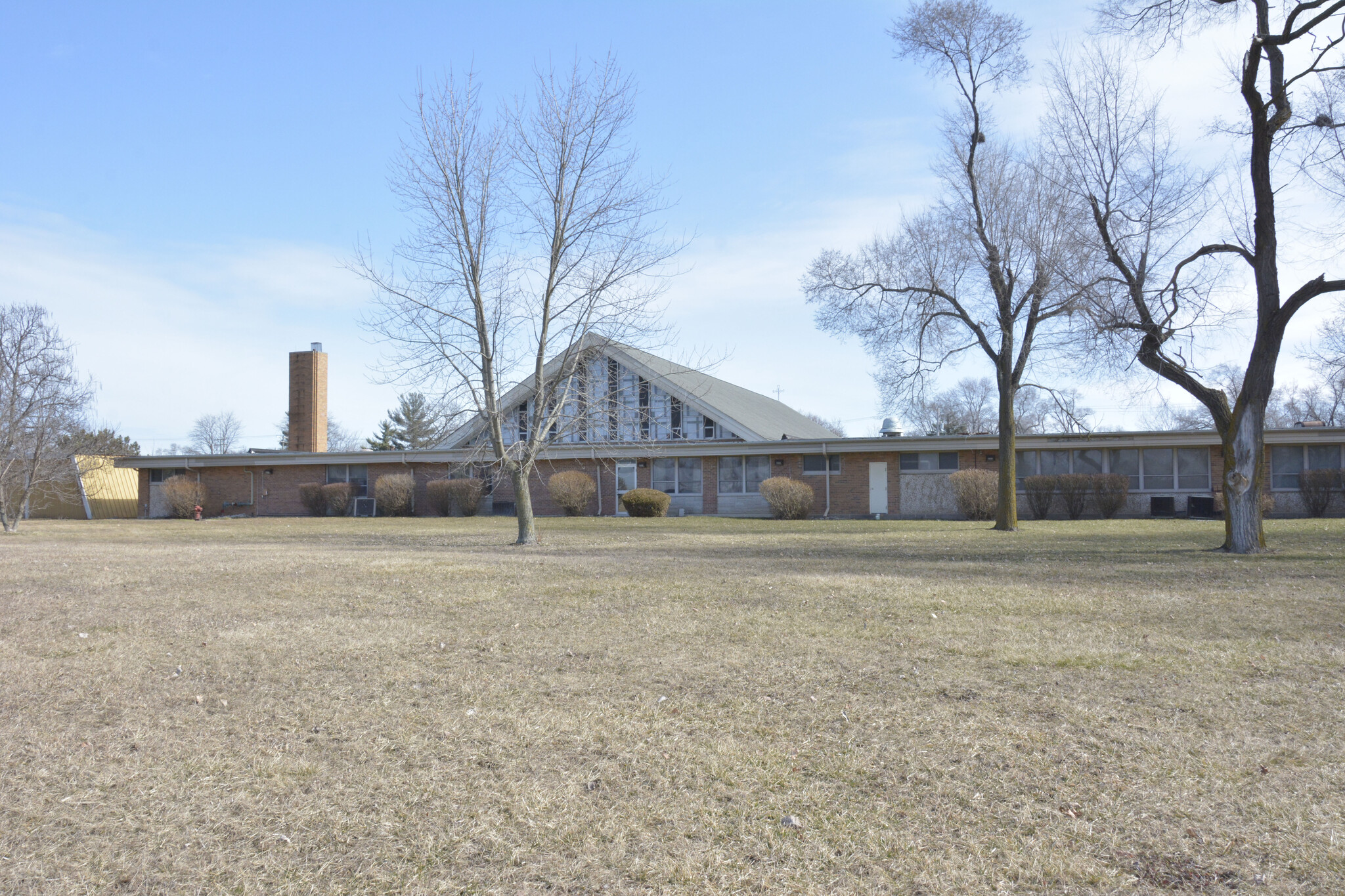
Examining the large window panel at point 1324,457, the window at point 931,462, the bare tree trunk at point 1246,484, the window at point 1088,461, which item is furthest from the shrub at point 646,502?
the large window panel at point 1324,457

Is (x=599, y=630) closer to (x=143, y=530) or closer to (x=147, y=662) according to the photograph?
(x=147, y=662)

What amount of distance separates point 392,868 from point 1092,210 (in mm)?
16145

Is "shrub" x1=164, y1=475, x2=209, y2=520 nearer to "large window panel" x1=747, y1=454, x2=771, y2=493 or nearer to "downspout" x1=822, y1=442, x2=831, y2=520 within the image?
"large window panel" x1=747, y1=454, x2=771, y2=493

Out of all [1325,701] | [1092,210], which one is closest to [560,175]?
[1092,210]

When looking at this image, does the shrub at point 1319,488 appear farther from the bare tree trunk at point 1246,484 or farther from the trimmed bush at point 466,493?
the trimmed bush at point 466,493

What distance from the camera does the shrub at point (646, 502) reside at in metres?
28.0

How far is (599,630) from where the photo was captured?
7520 mm

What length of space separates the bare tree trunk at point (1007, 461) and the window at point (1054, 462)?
8.21 m

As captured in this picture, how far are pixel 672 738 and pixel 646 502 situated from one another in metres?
23.4

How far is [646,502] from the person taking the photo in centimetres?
2795

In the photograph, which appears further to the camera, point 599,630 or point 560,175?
point 560,175

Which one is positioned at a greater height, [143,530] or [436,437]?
[436,437]

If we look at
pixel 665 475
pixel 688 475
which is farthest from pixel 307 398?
pixel 688 475

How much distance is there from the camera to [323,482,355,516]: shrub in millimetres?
32344
